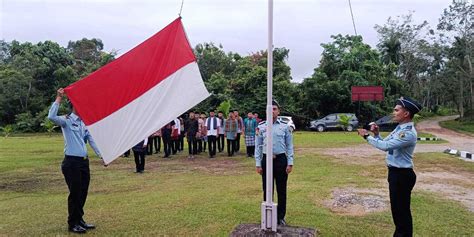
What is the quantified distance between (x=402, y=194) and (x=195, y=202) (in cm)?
373

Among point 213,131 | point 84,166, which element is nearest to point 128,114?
point 84,166

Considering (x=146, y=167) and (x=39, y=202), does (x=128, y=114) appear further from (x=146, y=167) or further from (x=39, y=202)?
(x=146, y=167)

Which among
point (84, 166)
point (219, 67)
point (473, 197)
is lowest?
point (473, 197)

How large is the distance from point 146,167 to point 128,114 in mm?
7419

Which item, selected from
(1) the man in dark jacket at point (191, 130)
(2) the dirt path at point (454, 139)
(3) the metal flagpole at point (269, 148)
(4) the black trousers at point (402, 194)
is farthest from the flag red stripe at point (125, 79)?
(2) the dirt path at point (454, 139)

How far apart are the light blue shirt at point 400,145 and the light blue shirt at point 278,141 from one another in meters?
1.29

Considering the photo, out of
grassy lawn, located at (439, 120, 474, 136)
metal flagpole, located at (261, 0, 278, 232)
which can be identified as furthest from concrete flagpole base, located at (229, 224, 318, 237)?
grassy lawn, located at (439, 120, 474, 136)

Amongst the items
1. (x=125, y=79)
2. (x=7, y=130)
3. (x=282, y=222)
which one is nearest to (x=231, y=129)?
(x=282, y=222)

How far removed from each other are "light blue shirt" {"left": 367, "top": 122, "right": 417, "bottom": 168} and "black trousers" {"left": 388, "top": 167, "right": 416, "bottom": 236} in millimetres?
81

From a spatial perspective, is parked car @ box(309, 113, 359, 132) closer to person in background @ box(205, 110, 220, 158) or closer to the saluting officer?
person in background @ box(205, 110, 220, 158)

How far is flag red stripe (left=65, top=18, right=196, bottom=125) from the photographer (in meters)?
5.05

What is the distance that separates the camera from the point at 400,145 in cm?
444

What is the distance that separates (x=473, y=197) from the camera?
7.65 metres

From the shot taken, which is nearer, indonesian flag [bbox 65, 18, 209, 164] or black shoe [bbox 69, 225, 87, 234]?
indonesian flag [bbox 65, 18, 209, 164]
